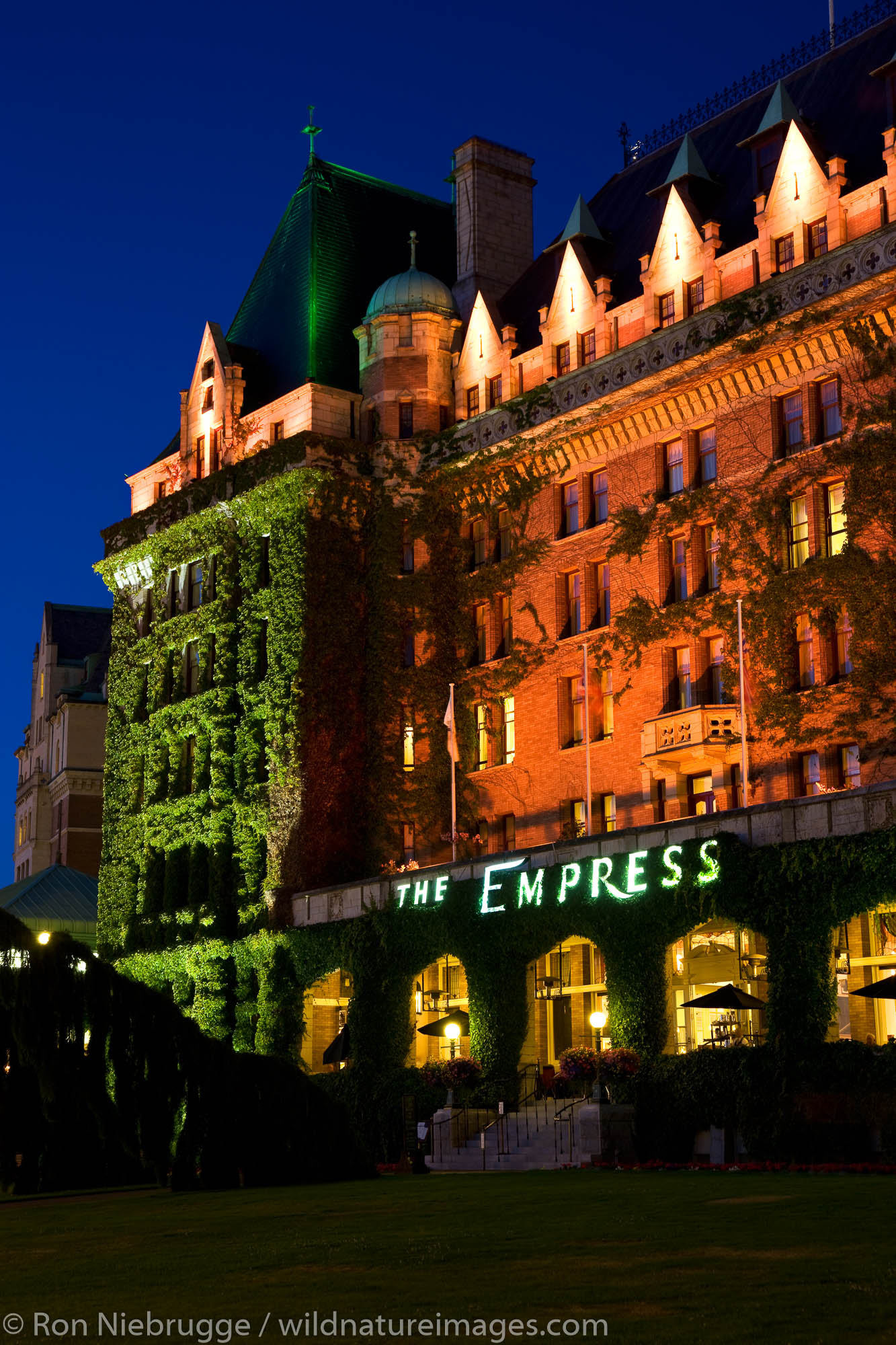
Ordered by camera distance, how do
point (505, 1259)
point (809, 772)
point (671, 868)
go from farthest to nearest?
point (809, 772), point (671, 868), point (505, 1259)

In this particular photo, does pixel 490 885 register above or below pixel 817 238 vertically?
below

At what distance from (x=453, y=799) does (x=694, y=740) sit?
8.44 meters

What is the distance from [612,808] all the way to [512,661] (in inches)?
268

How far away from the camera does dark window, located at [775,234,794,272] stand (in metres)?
50.5

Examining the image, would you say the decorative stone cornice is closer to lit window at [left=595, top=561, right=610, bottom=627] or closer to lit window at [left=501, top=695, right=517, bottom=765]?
lit window at [left=595, top=561, right=610, bottom=627]

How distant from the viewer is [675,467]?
54562 mm

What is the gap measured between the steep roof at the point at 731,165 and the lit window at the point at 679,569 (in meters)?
8.91

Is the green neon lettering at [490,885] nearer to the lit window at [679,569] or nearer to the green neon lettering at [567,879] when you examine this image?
the green neon lettering at [567,879]

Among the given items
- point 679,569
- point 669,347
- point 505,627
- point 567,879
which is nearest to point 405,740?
point 505,627

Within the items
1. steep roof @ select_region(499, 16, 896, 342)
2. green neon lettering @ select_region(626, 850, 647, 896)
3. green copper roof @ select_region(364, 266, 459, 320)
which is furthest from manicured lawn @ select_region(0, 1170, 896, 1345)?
green copper roof @ select_region(364, 266, 459, 320)

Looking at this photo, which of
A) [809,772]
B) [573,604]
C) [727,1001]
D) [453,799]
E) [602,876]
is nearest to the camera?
[727,1001]

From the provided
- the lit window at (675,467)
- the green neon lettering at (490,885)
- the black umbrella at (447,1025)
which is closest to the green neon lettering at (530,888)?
the green neon lettering at (490,885)

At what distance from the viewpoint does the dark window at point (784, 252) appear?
5050 centimetres

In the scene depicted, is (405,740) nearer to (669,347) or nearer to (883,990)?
(669,347)
